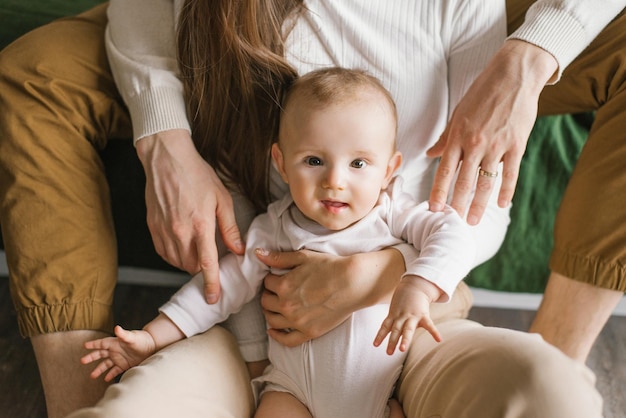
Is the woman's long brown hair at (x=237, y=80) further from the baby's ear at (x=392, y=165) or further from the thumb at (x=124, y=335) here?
the thumb at (x=124, y=335)

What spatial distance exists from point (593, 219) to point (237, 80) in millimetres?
607

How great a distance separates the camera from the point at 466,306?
1.23 metres

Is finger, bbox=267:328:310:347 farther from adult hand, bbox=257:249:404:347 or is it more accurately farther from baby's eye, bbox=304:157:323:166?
baby's eye, bbox=304:157:323:166

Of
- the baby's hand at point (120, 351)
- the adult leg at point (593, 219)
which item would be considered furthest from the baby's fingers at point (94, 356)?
the adult leg at point (593, 219)

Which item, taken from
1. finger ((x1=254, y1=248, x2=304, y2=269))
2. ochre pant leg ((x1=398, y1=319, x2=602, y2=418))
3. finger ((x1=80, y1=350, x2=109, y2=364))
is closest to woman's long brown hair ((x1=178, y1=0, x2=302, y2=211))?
finger ((x1=254, y1=248, x2=304, y2=269))

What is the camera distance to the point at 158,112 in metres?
1.16

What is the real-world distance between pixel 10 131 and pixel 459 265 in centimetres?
75

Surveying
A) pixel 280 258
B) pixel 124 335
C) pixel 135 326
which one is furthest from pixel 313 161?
pixel 135 326

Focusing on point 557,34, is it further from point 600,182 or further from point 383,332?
point 383,332

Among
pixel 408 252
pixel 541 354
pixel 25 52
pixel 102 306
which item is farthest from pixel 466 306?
pixel 25 52

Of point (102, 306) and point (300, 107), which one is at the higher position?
point (300, 107)

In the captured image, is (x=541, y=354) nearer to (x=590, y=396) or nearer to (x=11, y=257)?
(x=590, y=396)

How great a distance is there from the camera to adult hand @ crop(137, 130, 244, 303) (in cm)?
111

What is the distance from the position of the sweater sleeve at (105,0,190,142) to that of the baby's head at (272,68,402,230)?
22cm
